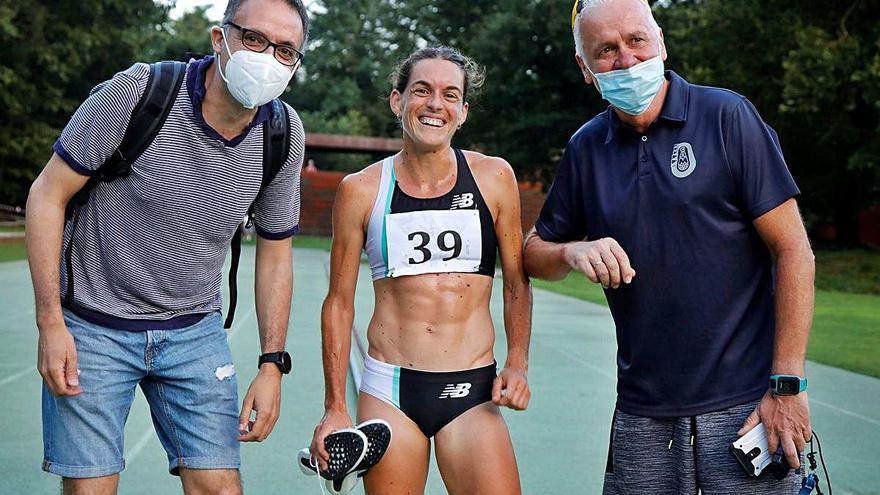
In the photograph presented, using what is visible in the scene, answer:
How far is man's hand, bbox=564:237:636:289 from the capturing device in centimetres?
298

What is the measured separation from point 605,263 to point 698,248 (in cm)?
30

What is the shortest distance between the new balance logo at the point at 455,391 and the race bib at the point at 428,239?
0.42 meters

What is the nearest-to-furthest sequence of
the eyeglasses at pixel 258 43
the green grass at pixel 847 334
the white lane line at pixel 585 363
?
1. the eyeglasses at pixel 258 43
2. the white lane line at pixel 585 363
3. the green grass at pixel 847 334

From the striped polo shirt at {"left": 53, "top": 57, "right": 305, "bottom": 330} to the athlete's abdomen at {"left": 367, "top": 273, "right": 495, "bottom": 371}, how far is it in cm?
67

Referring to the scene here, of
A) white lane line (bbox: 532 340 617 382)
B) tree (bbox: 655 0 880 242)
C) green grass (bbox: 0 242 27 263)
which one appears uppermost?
tree (bbox: 655 0 880 242)

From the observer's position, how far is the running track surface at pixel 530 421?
6.39 metres

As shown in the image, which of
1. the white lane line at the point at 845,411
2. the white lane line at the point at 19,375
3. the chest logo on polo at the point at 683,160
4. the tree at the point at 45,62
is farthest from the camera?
the tree at the point at 45,62

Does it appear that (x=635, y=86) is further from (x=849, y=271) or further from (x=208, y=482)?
(x=849, y=271)

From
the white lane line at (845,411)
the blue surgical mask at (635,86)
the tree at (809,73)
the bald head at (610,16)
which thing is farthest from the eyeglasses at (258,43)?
the tree at (809,73)

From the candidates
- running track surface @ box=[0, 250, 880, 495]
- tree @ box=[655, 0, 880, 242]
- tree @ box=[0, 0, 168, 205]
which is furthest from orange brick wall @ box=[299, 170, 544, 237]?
running track surface @ box=[0, 250, 880, 495]

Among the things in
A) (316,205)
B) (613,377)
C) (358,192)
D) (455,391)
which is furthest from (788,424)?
(316,205)

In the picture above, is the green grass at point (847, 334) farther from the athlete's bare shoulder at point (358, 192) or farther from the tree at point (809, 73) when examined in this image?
the athlete's bare shoulder at point (358, 192)

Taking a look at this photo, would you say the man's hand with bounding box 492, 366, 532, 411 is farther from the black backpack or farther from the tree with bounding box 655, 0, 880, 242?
the tree with bounding box 655, 0, 880, 242

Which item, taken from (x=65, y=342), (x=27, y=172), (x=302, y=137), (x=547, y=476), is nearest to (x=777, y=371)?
(x=302, y=137)
